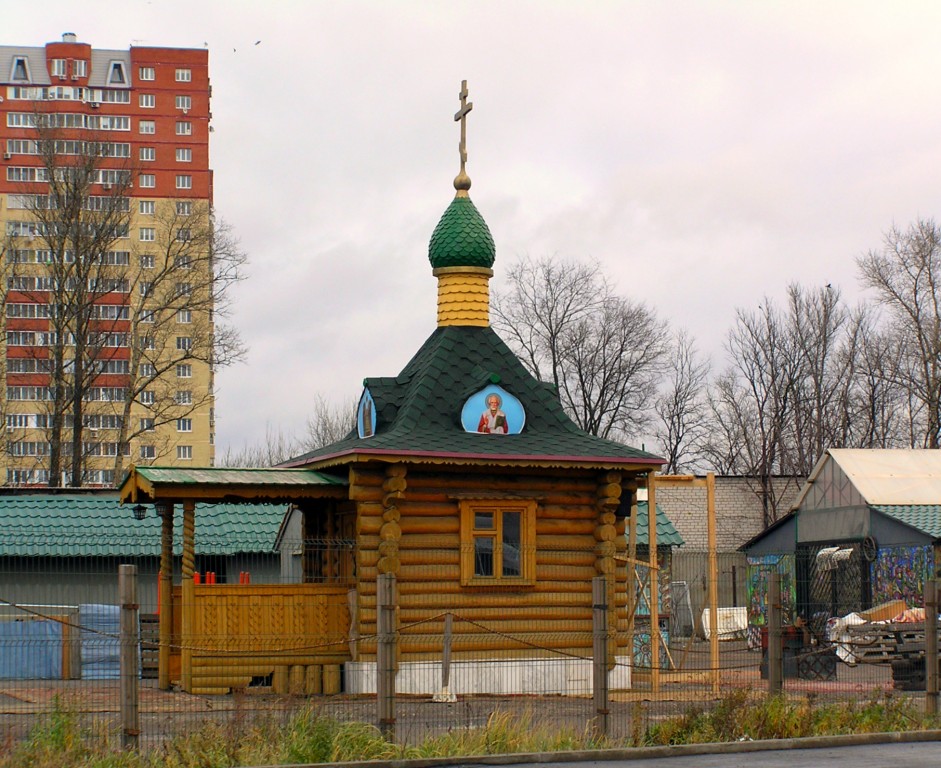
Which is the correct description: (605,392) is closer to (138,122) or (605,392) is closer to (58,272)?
(58,272)

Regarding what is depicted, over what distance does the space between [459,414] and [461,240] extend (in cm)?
330

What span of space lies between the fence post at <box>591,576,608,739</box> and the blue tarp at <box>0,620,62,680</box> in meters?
10.0

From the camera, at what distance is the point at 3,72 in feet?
346

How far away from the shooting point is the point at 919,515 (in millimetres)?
31656

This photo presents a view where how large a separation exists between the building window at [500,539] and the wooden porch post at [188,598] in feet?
12.2

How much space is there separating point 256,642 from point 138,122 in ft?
286

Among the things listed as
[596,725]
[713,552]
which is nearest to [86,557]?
[713,552]

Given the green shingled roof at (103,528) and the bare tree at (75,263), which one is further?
the bare tree at (75,263)

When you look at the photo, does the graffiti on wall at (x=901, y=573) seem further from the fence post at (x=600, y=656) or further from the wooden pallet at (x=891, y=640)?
the fence post at (x=600, y=656)

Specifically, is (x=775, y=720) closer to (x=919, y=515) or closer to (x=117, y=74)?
(x=919, y=515)

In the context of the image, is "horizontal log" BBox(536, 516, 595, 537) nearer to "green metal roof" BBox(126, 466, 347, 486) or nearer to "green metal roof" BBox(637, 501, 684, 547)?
"green metal roof" BBox(126, 466, 347, 486)

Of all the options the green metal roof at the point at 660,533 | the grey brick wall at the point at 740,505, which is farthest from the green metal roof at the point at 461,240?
the grey brick wall at the point at 740,505

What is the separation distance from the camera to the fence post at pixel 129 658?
1312 centimetres

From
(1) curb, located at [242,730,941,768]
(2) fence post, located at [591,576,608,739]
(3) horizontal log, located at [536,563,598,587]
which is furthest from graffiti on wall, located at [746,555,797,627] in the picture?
(2) fence post, located at [591,576,608,739]
